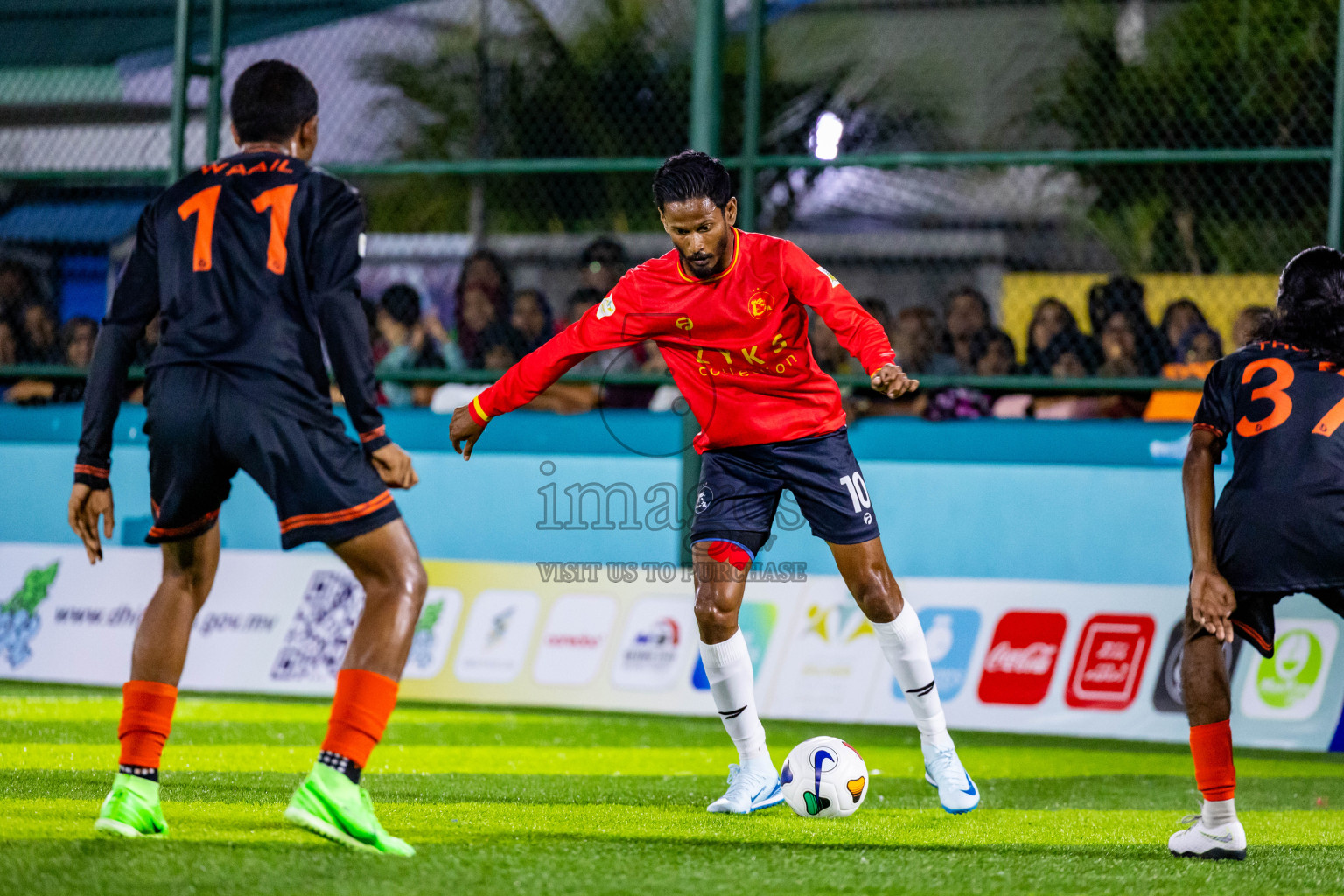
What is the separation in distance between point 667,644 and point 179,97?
481 centimetres

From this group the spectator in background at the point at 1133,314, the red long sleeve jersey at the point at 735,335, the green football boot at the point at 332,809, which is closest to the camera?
the green football boot at the point at 332,809

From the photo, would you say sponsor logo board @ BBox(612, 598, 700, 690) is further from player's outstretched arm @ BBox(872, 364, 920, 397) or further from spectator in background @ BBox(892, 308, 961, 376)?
player's outstretched arm @ BBox(872, 364, 920, 397)

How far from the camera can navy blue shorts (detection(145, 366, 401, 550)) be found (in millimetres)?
3830

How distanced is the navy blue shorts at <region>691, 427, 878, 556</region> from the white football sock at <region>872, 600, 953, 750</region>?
34 cm

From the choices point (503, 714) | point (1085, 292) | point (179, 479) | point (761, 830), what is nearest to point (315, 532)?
point (179, 479)

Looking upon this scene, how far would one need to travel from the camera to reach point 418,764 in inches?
240

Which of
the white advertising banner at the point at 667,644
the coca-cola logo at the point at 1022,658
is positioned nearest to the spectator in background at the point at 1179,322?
the white advertising banner at the point at 667,644

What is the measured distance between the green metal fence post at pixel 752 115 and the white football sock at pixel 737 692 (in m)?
4.24

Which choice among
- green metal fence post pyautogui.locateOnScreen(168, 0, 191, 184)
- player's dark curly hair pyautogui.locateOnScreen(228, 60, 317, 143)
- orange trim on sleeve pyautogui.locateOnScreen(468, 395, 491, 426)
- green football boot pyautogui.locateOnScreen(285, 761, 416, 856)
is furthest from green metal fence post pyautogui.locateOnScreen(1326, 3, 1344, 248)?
green metal fence post pyautogui.locateOnScreen(168, 0, 191, 184)

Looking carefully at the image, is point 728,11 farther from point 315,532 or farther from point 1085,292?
point 315,532

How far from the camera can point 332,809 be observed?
3678mm

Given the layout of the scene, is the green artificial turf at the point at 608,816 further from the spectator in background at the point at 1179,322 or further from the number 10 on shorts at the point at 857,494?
the spectator in background at the point at 1179,322

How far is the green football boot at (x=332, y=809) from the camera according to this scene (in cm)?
365

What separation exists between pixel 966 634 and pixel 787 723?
104 centimetres
